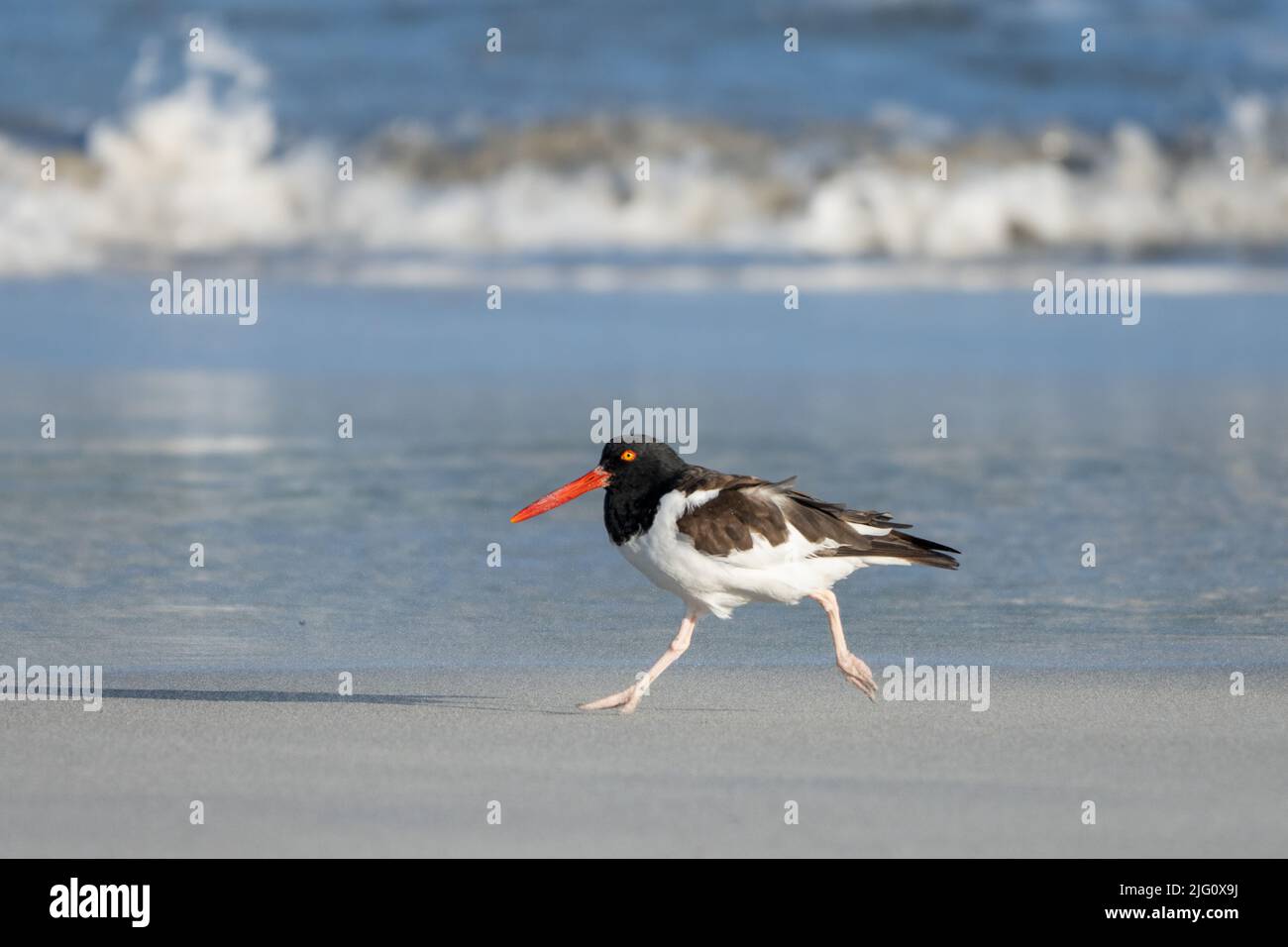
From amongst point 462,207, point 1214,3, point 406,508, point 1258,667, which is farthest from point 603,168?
point 1258,667

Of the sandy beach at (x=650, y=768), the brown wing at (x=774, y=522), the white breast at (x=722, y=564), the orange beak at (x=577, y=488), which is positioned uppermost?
the orange beak at (x=577, y=488)

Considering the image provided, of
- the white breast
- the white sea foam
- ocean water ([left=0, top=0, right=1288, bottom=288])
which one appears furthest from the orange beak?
the white sea foam

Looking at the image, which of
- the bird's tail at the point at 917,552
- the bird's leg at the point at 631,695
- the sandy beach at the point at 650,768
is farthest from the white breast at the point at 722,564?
the sandy beach at the point at 650,768

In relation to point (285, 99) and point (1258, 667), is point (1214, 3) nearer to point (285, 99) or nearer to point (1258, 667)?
point (285, 99)

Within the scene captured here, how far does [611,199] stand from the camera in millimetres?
23188

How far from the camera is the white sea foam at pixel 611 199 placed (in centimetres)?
2128

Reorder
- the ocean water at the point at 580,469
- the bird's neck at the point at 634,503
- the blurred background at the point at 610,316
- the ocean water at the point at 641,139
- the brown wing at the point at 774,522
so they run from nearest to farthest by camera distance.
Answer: the brown wing at the point at 774,522, the bird's neck at the point at 634,503, the ocean water at the point at 580,469, the blurred background at the point at 610,316, the ocean water at the point at 641,139

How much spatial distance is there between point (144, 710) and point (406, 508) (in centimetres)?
407

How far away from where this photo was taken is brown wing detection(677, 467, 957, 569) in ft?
21.2

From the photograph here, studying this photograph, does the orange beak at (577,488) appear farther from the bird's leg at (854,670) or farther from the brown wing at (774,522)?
the bird's leg at (854,670)

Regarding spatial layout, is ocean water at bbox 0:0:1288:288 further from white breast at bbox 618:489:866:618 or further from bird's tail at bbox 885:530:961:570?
white breast at bbox 618:489:866:618

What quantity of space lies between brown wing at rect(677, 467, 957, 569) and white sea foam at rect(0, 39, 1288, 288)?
13286mm
